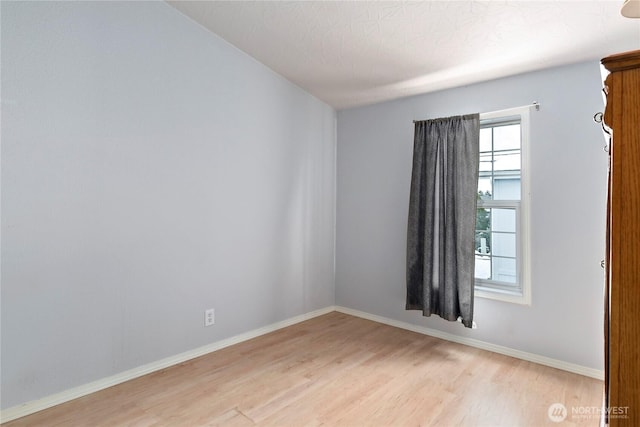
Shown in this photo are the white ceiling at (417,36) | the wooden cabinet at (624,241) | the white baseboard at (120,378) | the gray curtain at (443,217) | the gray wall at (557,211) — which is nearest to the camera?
the wooden cabinet at (624,241)

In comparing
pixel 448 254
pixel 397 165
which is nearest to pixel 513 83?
pixel 397 165

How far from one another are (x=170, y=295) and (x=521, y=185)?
112 inches

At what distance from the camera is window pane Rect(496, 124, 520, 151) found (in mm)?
2760

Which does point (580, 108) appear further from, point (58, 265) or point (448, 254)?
point (58, 265)

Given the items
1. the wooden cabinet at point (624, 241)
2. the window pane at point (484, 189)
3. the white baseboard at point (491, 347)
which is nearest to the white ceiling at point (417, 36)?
the window pane at point (484, 189)

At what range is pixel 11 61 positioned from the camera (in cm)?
173

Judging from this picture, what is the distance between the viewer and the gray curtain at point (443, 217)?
8.95ft

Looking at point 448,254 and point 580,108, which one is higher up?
point 580,108

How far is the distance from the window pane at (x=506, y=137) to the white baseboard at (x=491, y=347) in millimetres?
1676

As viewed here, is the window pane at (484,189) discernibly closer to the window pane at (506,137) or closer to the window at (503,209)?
the window at (503,209)

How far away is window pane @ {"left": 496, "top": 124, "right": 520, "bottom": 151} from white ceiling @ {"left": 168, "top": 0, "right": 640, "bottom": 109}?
0.45 meters

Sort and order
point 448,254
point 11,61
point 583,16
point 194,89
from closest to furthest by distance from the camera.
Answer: point 11,61 < point 583,16 < point 194,89 < point 448,254

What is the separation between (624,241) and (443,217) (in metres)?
2.22

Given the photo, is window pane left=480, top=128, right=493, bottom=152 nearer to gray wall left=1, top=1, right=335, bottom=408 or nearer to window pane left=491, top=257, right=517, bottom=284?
window pane left=491, top=257, right=517, bottom=284
